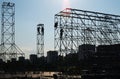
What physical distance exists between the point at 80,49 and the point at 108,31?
1004 centimetres

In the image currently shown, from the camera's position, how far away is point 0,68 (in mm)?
62000

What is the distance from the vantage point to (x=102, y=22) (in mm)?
63906

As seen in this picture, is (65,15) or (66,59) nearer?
(65,15)

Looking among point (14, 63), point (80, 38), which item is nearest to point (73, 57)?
point (80, 38)

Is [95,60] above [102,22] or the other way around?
the other way around

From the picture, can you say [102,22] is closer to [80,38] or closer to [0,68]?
[80,38]

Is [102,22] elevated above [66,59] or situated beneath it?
elevated above

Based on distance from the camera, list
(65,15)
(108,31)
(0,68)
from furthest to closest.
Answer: (108,31) < (0,68) < (65,15)

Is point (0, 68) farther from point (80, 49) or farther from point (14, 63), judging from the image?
point (80, 49)

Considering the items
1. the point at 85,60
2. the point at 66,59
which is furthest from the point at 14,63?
the point at 85,60

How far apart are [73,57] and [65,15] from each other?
1968cm

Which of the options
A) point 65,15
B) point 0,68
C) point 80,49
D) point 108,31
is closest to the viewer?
point 65,15

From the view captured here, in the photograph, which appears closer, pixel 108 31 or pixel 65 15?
pixel 65 15

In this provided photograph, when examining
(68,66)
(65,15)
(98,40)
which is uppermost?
(65,15)
